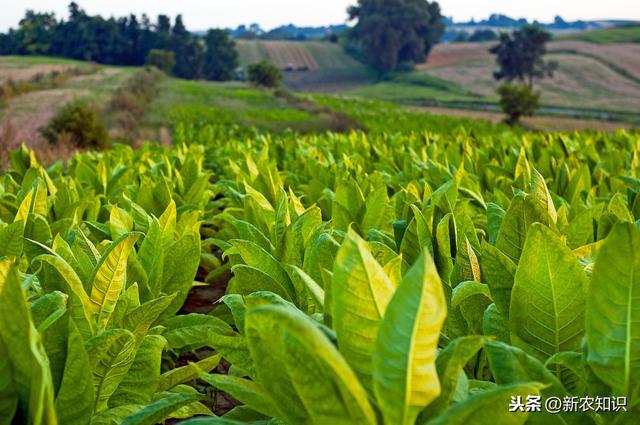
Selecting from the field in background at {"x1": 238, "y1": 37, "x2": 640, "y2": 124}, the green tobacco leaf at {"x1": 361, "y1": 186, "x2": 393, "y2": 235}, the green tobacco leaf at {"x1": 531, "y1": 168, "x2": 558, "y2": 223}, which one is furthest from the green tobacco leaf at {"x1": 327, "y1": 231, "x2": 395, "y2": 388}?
the field in background at {"x1": 238, "y1": 37, "x2": 640, "y2": 124}

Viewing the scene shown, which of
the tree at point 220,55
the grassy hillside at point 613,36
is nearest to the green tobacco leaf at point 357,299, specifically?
the grassy hillside at point 613,36

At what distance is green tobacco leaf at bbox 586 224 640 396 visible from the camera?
1161 millimetres

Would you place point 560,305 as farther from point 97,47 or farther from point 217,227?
point 97,47

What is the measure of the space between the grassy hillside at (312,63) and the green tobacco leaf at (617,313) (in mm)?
96741

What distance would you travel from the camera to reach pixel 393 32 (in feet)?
310

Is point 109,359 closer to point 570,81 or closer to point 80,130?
point 80,130

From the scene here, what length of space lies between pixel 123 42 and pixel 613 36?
75.7 m

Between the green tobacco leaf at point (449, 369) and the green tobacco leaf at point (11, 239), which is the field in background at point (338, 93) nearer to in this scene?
the green tobacco leaf at point (11, 239)

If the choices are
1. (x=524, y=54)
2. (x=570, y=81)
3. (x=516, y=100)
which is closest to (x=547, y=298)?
(x=516, y=100)

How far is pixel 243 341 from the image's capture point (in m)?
1.53

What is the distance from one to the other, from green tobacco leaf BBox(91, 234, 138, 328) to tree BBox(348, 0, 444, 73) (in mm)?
96186

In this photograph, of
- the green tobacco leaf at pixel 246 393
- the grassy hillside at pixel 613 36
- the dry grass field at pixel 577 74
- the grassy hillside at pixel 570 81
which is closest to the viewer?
the green tobacco leaf at pixel 246 393

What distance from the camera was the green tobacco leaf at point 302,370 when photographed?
968mm

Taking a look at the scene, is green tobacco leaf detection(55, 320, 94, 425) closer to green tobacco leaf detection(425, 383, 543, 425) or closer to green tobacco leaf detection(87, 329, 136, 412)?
green tobacco leaf detection(87, 329, 136, 412)
